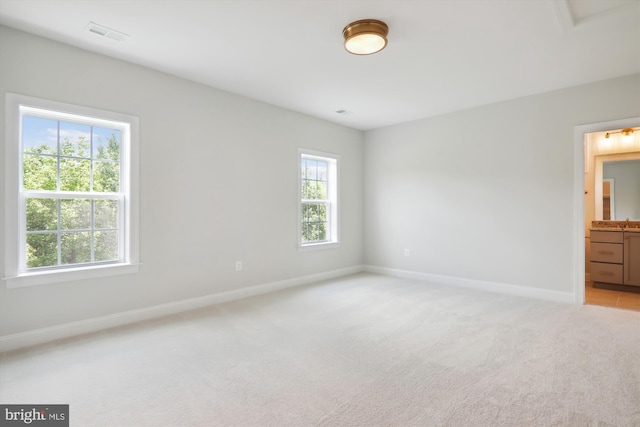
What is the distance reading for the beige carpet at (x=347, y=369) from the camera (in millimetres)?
1856

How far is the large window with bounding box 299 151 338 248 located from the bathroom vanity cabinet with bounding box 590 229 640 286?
3.96 m

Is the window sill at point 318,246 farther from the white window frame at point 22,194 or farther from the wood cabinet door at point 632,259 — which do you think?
the wood cabinet door at point 632,259

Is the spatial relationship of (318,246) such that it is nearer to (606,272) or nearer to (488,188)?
(488,188)

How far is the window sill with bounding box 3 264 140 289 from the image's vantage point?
2.69 m

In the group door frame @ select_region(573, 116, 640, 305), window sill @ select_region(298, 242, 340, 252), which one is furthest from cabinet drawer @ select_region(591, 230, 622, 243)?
window sill @ select_region(298, 242, 340, 252)

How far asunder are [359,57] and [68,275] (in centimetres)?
339

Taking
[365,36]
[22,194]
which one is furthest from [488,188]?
[22,194]

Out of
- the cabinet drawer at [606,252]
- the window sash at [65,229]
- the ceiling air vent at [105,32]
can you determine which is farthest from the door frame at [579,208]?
the window sash at [65,229]

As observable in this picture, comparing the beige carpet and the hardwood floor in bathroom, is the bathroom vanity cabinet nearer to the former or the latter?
the hardwood floor in bathroom

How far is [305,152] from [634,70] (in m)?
4.01

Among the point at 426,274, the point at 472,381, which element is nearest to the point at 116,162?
the point at 472,381

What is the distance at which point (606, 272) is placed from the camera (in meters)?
4.84

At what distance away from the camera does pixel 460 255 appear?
4930mm

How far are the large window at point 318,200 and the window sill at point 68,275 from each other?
247 centimetres
